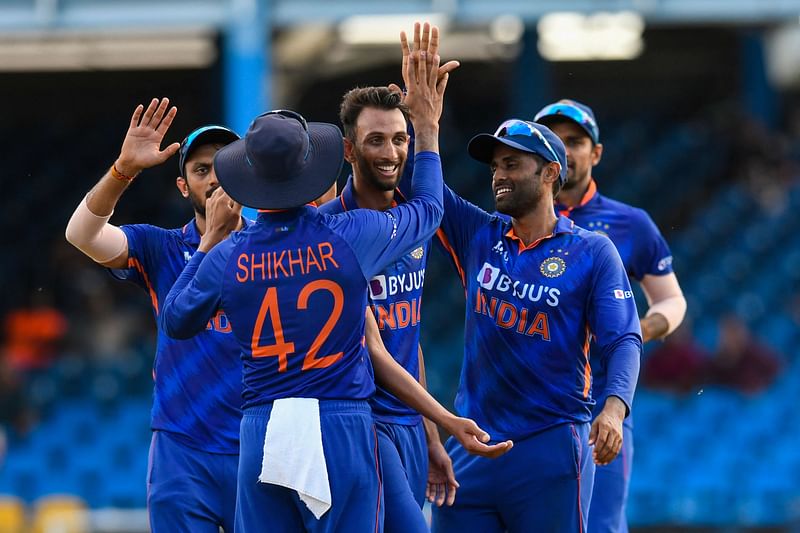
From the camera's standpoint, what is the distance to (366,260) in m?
4.89

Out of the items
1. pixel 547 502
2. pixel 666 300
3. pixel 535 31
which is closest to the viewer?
pixel 547 502

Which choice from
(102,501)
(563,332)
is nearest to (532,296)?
(563,332)

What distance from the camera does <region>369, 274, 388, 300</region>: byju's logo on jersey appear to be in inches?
215

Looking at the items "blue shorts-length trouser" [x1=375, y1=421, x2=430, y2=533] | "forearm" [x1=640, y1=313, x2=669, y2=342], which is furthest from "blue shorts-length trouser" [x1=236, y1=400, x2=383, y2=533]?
"forearm" [x1=640, y1=313, x2=669, y2=342]

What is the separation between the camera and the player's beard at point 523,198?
5.61m

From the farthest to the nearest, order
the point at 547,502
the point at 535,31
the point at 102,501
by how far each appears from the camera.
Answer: the point at 535,31, the point at 102,501, the point at 547,502

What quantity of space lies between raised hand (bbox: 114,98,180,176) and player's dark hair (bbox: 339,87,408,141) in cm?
72

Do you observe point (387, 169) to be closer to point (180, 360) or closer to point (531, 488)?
point (180, 360)

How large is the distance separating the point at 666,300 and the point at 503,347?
1.52m

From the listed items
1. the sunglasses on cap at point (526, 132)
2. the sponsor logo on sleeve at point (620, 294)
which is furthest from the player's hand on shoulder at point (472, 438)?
the sunglasses on cap at point (526, 132)

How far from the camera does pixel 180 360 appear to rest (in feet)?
18.9

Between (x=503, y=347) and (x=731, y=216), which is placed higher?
(x=731, y=216)

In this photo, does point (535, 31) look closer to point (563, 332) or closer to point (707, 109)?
point (707, 109)

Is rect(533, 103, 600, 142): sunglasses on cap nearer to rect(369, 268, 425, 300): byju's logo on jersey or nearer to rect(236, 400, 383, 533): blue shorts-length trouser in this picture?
rect(369, 268, 425, 300): byju's logo on jersey
